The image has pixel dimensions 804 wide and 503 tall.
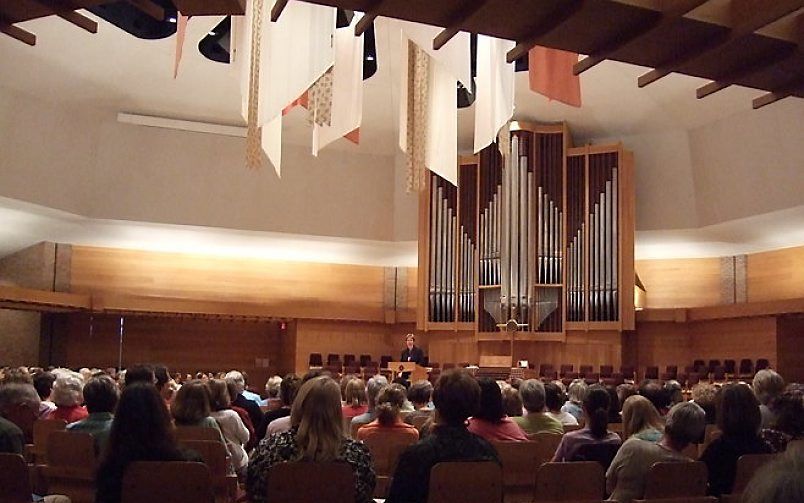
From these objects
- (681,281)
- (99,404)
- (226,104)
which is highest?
(226,104)

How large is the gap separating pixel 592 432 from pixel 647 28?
2249 mm

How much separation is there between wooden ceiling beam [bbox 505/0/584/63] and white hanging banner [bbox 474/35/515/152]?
4.62 meters

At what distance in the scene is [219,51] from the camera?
1488cm

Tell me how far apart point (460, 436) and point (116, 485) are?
4.78 ft

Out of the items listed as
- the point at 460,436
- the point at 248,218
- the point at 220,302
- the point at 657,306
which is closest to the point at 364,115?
the point at 248,218

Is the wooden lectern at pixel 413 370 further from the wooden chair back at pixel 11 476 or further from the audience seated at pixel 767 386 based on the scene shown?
the wooden chair back at pixel 11 476

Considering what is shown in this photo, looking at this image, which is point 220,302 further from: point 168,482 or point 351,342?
point 168,482

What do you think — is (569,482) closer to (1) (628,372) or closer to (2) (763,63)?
(2) (763,63)

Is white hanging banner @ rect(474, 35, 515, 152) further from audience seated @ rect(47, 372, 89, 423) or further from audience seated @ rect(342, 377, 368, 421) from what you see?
audience seated @ rect(47, 372, 89, 423)

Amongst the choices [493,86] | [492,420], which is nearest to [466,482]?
[492,420]

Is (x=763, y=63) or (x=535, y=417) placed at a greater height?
(x=763, y=63)

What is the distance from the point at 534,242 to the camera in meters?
18.2

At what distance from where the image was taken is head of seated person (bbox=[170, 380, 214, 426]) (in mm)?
5262

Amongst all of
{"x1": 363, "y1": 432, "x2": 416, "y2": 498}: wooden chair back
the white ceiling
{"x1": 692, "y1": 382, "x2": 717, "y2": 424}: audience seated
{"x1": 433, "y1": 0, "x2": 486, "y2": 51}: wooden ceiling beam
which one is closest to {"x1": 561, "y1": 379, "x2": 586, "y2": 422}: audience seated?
Answer: {"x1": 692, "y1": 382, "x2": 717, "y2": 424}: audience seated
